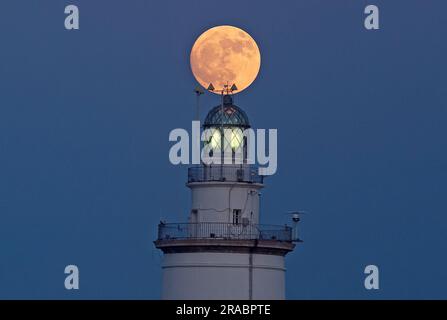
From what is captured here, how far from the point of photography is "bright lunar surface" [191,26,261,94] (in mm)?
158500

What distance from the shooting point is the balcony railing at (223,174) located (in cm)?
16050

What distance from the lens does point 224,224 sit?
160500 millimetres

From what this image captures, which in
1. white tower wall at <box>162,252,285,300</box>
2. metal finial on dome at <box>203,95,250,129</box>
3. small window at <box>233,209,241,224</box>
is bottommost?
white tower wall at <box>162,252,285,300</box>

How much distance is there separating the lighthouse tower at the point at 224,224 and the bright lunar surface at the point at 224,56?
4.62ft

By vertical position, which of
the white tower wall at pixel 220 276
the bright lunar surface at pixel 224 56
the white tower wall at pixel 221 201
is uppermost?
the bright lunar surface at pixel 224 56

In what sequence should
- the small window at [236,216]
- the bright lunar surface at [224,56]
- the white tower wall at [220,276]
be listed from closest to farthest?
the bright lunar surface at [224,56], the white tower wall at [220,276], the small window at [236,216]

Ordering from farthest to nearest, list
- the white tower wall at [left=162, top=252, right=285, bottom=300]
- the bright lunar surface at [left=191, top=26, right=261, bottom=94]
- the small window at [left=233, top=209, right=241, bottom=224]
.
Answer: the small window at [left=233, top=209, right=241, bottom=224], the white tower wall at [left=162, top=252, right=285, bottom=300], the bright lunar surface at [left=191, top=26, right=261, bottom=94]

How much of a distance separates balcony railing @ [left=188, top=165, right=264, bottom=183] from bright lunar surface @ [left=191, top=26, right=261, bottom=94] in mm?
3314

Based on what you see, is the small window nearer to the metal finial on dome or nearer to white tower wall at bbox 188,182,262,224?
white tower wall at bbox 188,182,262,224

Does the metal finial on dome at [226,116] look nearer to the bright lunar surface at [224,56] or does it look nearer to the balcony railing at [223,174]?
the bright lunar surface at [224,56]

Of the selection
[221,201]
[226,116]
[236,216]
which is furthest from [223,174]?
[226,116]

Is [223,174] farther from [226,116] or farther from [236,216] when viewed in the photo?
[226,116]
